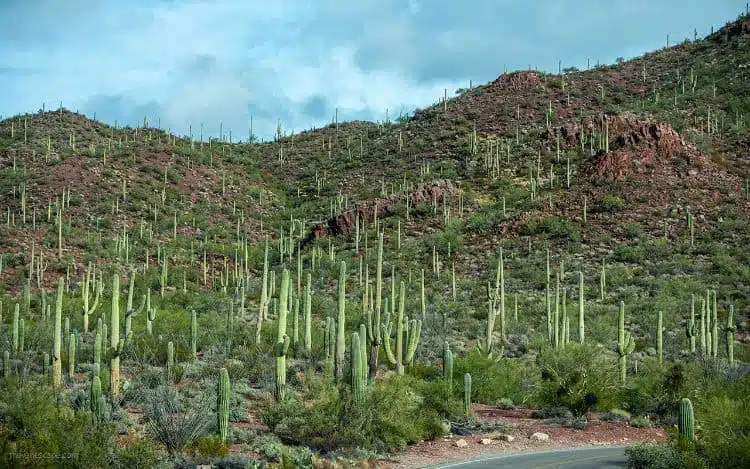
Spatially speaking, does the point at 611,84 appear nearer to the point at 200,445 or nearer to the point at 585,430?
the point at 585,430

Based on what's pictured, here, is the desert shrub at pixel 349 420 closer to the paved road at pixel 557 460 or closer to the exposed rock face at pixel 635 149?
the paved road at pixel 557 460

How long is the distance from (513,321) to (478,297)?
5.04 meters

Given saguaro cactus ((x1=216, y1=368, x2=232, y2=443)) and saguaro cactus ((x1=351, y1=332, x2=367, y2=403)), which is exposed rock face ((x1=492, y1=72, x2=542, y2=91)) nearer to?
saguaro cactus ((x1=351, y1=332, x2=367, y2=403))

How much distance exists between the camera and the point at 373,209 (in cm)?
5638

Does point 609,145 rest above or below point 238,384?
above

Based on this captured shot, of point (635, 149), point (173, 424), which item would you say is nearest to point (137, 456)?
point (173, 424)

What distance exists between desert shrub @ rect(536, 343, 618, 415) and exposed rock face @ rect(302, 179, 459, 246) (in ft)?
108

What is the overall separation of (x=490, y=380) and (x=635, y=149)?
35.4 meters

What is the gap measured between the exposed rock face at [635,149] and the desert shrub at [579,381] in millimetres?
32371

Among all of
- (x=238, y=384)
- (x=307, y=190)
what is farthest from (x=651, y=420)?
(x=307, y=190)

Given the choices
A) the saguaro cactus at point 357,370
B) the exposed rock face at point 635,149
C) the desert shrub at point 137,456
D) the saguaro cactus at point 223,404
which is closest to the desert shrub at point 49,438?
the desert shrub at point 137,456

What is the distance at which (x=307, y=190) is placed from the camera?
231 feet

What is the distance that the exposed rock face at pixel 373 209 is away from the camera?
5569 cm

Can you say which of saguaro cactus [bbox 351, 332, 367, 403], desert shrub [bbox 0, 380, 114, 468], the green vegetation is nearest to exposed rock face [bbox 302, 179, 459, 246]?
the green vegetation
